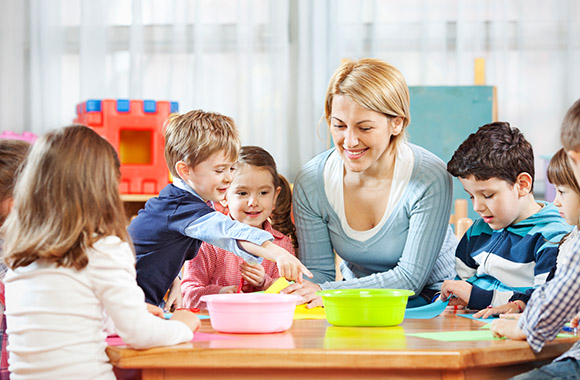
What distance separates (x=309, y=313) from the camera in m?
1.65

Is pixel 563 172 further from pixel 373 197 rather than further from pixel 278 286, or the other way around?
pixel 278 286

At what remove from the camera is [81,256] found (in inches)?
47.8

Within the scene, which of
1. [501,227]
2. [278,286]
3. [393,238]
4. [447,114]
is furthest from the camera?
[447,114]

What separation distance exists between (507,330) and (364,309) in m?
0.29

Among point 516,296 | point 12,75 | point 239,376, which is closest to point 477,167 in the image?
point 516,296

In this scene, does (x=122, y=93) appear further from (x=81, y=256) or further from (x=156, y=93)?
(x=81, y=256)

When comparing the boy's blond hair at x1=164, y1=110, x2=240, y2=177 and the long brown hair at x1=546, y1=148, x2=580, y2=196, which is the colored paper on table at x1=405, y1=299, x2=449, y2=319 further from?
the boy's blond hair at x1=164, y1=110, x2=240, y2=177

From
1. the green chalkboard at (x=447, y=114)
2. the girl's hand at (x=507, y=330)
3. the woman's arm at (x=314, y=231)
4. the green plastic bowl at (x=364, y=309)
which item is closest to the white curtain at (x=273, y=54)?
the green chalkboard at (x=447, y=114)

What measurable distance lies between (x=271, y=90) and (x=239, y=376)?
2643 mm

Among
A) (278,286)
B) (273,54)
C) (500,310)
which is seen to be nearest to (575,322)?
(500,310)

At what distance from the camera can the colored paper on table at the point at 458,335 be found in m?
1.30

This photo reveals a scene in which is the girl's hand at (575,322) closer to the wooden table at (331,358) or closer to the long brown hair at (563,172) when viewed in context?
the wooden table at (331,358)

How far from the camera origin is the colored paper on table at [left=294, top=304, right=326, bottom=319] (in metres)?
1.61

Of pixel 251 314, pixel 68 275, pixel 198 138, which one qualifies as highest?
pixel 198 138
